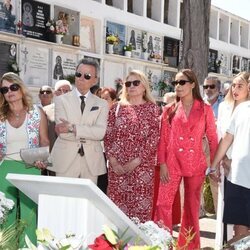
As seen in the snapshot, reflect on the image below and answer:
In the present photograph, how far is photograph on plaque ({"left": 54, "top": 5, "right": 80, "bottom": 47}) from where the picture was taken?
1696 cm

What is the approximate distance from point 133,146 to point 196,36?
392 cm

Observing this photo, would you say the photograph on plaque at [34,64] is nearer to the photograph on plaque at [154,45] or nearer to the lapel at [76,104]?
the photograph on plaque at [154,45]

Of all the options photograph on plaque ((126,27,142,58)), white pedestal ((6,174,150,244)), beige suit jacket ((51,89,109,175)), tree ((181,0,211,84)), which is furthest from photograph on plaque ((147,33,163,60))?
white pedestal ((6,174,150,244))

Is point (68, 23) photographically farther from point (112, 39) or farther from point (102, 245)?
point (102, 245)

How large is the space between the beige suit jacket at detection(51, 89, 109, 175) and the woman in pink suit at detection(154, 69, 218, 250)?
579mm

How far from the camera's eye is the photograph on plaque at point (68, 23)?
17.0 meters

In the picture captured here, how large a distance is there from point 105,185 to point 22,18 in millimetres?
11345

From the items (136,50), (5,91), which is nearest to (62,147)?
(5,91)

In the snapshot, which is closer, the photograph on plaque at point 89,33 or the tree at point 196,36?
the tree at point 196,36

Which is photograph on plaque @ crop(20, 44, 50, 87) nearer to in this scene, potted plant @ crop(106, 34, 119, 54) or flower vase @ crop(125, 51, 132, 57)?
potted plant @ crop(106, 34, 119, 54)

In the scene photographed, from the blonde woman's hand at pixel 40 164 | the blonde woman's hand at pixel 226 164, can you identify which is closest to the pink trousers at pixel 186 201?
the blonde woman's hand at pixel 226 164

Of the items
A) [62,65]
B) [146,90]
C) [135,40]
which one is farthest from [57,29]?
[146,90]

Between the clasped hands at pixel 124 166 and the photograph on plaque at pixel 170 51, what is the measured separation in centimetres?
1858

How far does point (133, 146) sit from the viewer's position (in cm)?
488
